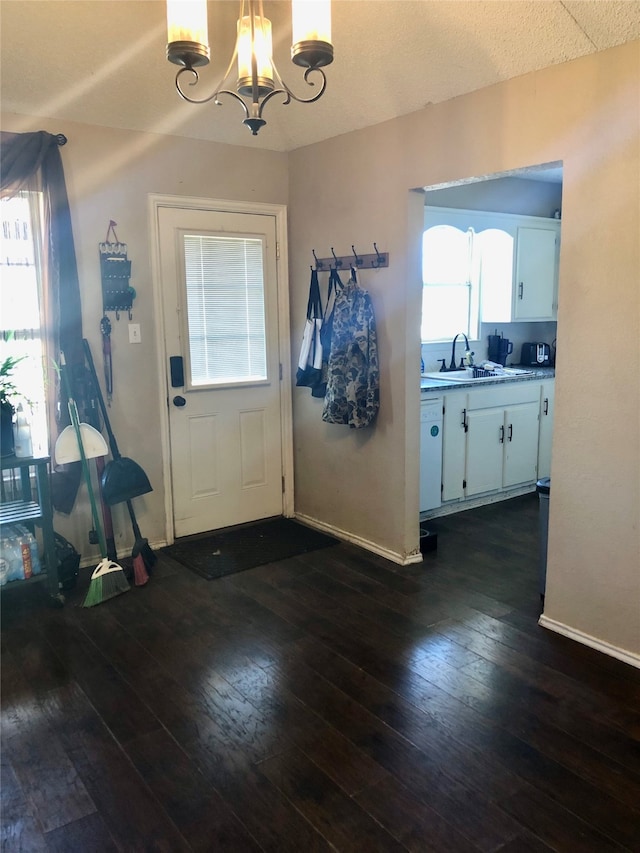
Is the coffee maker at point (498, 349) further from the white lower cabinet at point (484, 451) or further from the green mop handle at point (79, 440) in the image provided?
the green mop handle at point (79, 440)

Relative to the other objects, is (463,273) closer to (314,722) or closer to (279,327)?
(279,327)

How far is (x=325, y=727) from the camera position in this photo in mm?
2359

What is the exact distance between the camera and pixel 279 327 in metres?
4.38

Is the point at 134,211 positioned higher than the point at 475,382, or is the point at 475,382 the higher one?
the point at 134,211

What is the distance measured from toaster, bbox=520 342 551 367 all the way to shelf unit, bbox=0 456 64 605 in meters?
4.06

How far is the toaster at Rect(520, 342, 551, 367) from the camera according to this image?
18.8 ft

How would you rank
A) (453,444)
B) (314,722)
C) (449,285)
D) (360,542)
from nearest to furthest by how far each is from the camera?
(314,722), (360,542), (453,444), (449,285)

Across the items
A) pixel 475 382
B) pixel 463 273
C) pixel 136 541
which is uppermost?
pixel 463 273

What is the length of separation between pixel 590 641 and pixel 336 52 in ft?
9.54

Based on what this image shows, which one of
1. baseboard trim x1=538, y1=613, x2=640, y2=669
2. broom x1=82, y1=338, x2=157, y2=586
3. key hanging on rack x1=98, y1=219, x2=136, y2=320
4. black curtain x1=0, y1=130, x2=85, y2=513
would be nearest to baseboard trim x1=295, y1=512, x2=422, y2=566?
baseboard trim x1=538, y1=613, x2=640, y2=669

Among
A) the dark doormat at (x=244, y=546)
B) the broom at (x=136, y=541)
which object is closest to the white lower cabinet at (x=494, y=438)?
the dark doormat at (x=244, y=546)

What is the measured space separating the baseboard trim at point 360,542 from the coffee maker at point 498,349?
7.10 ft

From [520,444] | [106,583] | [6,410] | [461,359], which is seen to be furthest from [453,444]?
[6,410]

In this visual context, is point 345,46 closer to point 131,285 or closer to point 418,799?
point 131,285
